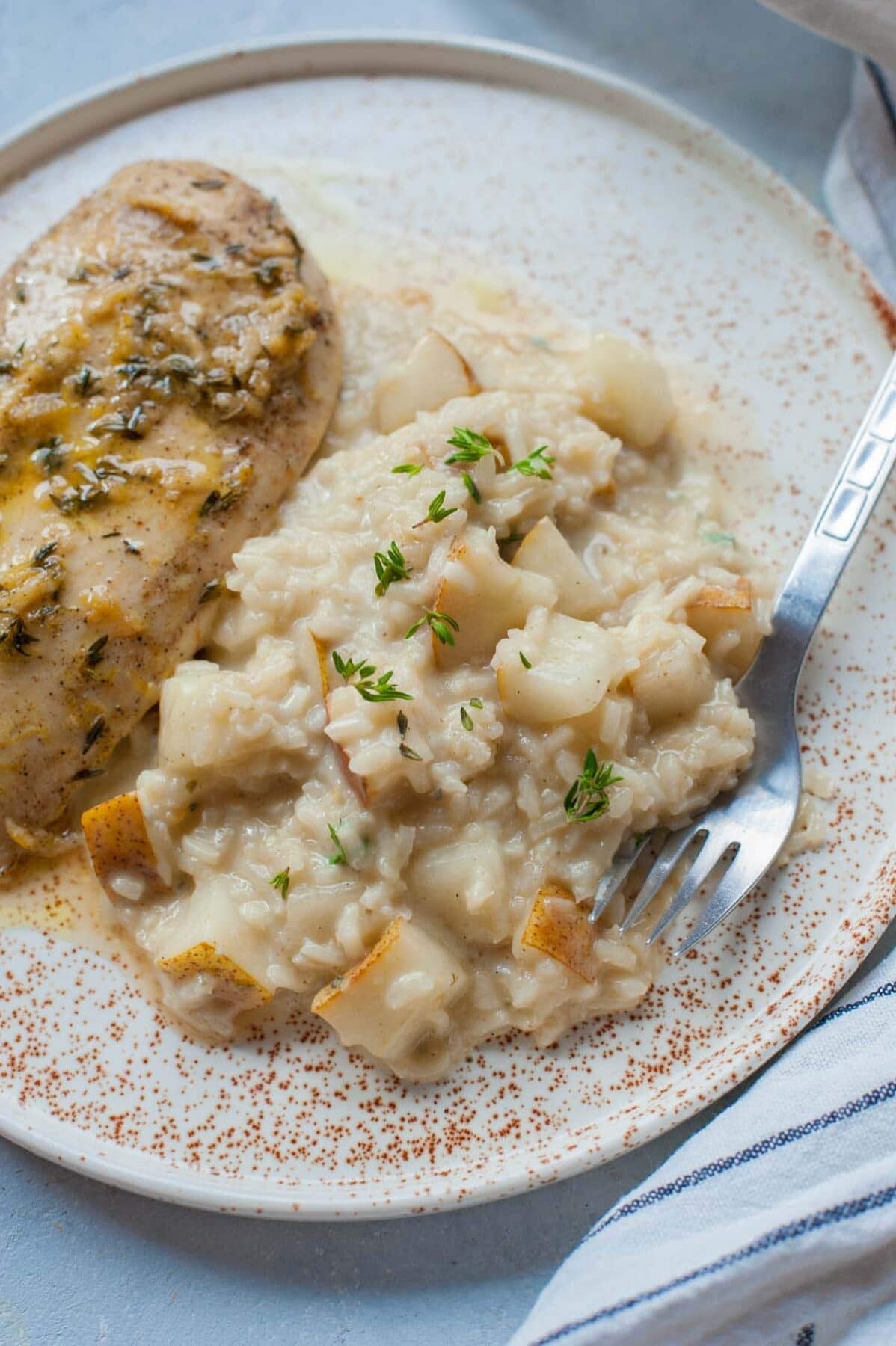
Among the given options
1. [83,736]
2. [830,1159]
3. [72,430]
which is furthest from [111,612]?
[830,1159]

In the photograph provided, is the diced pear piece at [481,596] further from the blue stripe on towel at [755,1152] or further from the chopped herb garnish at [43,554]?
the blue stripe on towel at [755,1152]

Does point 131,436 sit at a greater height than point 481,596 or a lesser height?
lesser

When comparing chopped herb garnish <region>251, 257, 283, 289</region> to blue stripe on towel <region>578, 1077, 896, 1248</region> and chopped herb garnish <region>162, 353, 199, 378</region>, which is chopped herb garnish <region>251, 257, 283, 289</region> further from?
blue stripe on towel <region>578, 1077, 896, 1248</region>

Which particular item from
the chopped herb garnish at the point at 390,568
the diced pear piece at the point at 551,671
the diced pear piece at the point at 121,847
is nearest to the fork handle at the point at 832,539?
the diced pear piece at the point at 551,671

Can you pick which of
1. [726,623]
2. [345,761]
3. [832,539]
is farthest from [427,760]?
[832,539]

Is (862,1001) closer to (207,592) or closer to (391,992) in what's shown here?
(391,992)

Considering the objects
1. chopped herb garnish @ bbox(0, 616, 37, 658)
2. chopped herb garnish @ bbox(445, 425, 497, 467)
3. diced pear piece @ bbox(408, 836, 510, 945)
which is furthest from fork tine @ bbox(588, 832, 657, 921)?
chopped herb garnish @ bbox(0, 616, 37, 658)
